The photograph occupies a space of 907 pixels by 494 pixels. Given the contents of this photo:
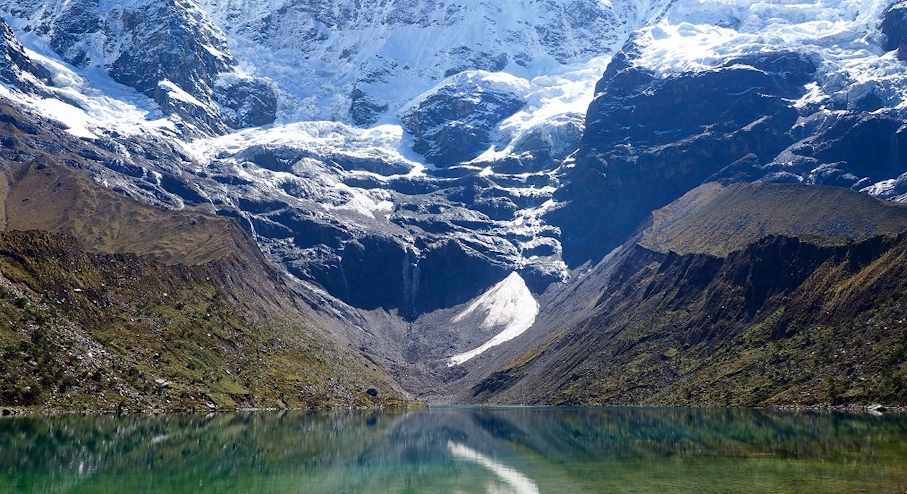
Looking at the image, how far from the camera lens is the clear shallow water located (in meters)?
64.1

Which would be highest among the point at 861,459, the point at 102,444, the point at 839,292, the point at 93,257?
the point at 839,292

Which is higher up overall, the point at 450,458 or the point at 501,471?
the point at 501,471

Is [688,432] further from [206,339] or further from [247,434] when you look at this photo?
[206,339]

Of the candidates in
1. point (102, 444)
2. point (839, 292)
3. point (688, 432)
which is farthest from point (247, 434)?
point (839, 292)

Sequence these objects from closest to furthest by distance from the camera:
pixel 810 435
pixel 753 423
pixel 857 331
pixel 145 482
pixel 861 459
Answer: pixel 145 482
pixel 861 459
pixel 810 435
pixel 753 423
pixel 857 331

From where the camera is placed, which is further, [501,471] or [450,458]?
[450,458]

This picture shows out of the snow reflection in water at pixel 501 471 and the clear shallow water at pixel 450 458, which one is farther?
the snow reflection in water at pixel 501 471

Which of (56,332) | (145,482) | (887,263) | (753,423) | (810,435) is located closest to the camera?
(145,482)

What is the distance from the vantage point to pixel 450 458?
297 ft

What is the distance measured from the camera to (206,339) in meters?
194

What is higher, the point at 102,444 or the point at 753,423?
the point at 753,423

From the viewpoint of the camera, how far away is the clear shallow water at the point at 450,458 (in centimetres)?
6412

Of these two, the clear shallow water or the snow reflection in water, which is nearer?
the clear shallow water

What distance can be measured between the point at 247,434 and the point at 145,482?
43.6 metres
